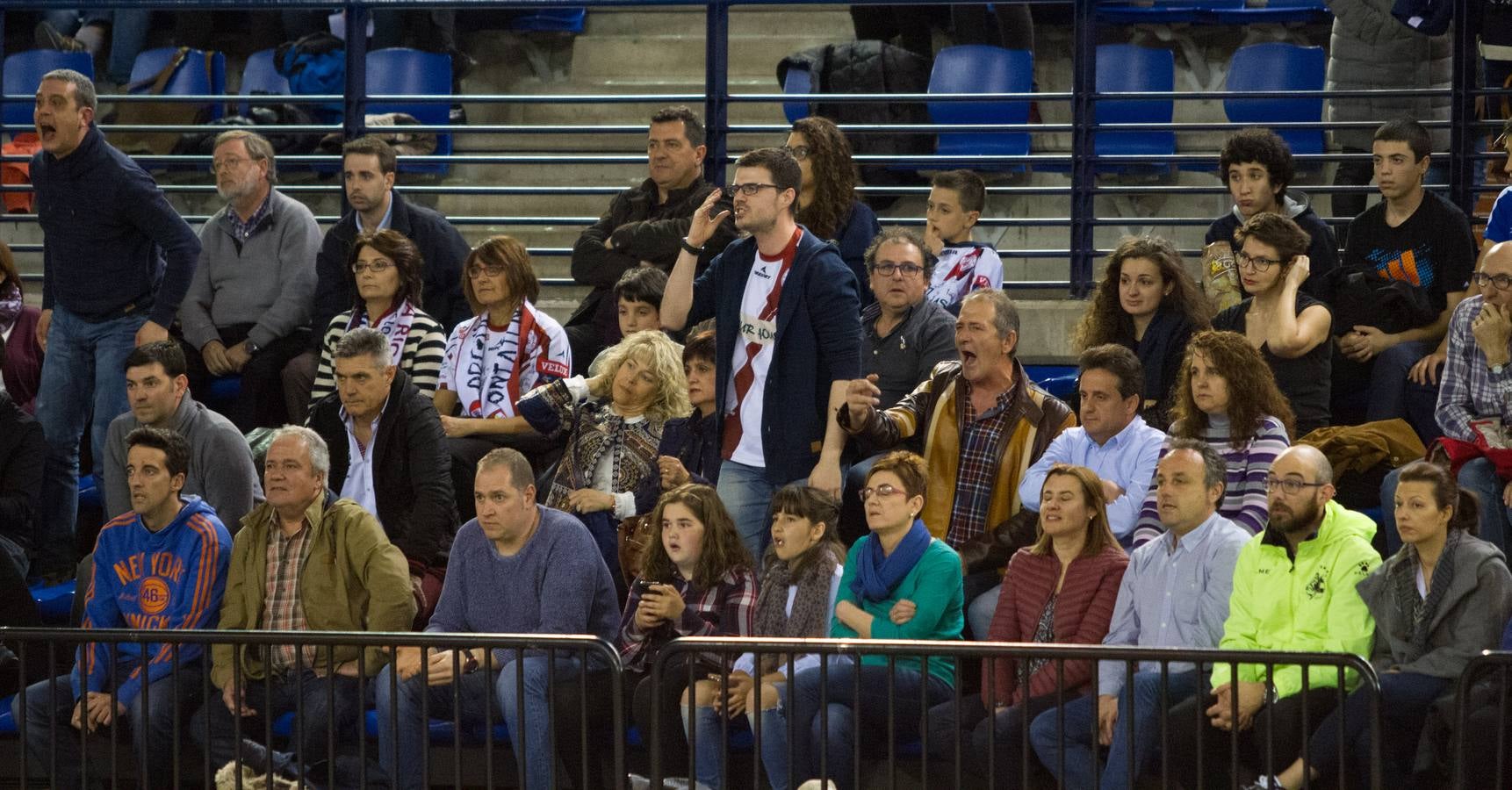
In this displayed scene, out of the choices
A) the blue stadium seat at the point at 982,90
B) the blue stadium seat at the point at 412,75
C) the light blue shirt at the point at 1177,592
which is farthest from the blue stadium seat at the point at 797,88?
the light blue shirt at the point at 1177,592

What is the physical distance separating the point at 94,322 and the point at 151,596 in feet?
6.45

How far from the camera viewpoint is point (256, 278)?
30.5 ft

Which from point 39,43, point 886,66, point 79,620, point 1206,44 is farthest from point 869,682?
point 39,43

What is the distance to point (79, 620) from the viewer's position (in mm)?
7754

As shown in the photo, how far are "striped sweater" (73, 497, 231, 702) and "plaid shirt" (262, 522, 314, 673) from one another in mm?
229

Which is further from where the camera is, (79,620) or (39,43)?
(39,43)

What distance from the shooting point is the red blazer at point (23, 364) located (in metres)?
9.36

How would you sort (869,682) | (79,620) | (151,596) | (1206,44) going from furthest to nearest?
1. (1206,44)
2. (79,620)
3. (151,596)
4. (869,682)

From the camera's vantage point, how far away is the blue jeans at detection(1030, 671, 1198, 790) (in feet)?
19.9

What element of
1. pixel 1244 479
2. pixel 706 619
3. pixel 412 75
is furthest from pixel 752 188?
pixel 412 75

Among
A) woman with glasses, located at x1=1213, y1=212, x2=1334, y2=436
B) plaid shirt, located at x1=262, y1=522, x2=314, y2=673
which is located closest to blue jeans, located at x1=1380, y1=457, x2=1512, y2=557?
woman with glasses, located at x1=1213, y1=212, x2=1334, y2=436

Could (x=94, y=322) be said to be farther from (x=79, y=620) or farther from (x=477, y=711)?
(x=477, y=711)

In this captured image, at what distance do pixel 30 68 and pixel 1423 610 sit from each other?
9414 mm

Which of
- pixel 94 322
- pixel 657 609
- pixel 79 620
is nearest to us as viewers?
pixel 657 609
